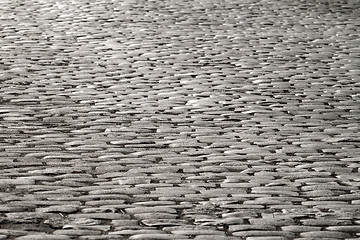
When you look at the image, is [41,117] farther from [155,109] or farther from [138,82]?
[138,82]

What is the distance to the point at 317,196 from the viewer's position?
6.63 m

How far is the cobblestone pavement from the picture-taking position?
6.06 meters

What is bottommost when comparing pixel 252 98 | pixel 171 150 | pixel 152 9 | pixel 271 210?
pixel 152 9

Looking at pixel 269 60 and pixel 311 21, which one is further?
pixel 311 21

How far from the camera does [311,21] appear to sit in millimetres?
16938

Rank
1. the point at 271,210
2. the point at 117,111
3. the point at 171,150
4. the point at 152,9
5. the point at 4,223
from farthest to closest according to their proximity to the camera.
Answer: the point at 152,9, the point at 117,111, the point at 171,150, the point at 271,210, the point at 4,223

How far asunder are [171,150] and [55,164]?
1.16 metres

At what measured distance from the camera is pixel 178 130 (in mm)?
8641

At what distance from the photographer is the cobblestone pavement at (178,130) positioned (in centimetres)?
606

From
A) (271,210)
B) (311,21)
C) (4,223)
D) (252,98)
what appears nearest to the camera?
(4,223)

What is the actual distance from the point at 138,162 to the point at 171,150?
1.71 feet

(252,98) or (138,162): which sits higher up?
(138,162)

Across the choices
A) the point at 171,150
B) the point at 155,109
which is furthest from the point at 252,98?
the point at 171,150

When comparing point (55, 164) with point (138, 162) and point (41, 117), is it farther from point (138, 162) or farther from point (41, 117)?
point (41, 117)
